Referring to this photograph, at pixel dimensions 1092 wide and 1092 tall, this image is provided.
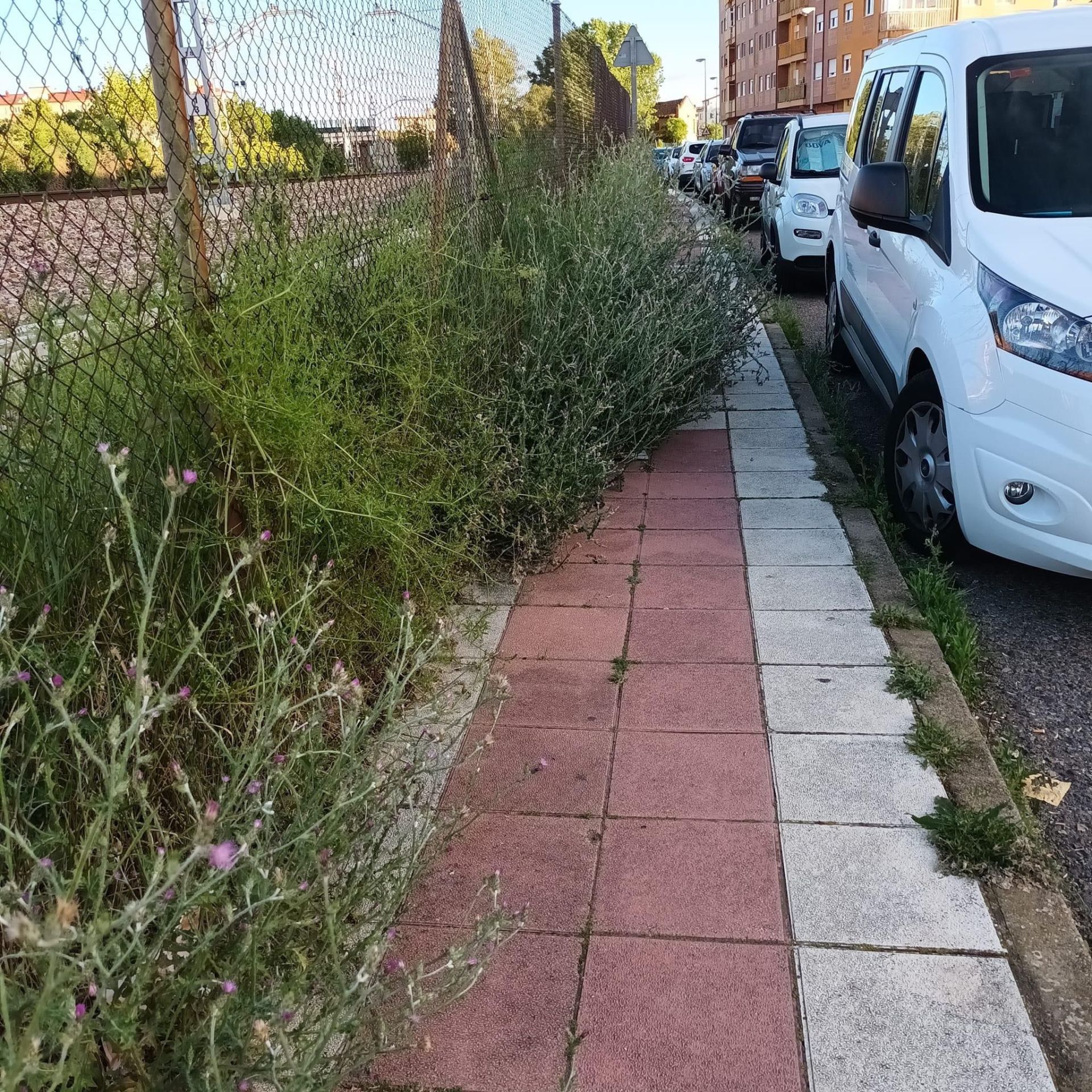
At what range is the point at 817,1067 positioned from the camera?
2.17 m

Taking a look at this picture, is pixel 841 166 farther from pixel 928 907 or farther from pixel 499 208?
pixel 928 907

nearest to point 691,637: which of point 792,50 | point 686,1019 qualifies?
point 686,1019

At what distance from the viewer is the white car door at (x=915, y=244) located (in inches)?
186

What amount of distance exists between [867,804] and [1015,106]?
10.9 feet

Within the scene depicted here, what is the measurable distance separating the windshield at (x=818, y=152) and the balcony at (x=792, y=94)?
5174 cm

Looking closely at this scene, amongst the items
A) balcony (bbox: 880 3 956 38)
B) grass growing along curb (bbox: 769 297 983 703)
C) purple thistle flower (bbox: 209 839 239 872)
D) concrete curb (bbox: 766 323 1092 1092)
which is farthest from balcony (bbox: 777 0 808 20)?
purple thistle flower (bbox: 209 839 239 872)

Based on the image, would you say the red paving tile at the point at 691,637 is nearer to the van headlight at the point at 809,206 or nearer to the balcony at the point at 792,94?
the van headlight at the point at 809,206

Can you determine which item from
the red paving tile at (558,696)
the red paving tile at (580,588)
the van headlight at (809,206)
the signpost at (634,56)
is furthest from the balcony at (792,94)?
the red paving tile at (558,696)

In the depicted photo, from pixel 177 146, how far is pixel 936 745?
2.86 m

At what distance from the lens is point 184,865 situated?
4.34 ft

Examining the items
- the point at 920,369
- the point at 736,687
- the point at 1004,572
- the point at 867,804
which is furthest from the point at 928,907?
the point at 920,369

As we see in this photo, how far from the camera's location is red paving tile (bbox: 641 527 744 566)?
4.88m

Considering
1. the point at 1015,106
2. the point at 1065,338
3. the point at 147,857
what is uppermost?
the point at 1015,106

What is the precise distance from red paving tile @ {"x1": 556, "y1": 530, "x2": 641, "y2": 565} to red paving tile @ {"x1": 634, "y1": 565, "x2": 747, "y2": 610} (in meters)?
0.20
